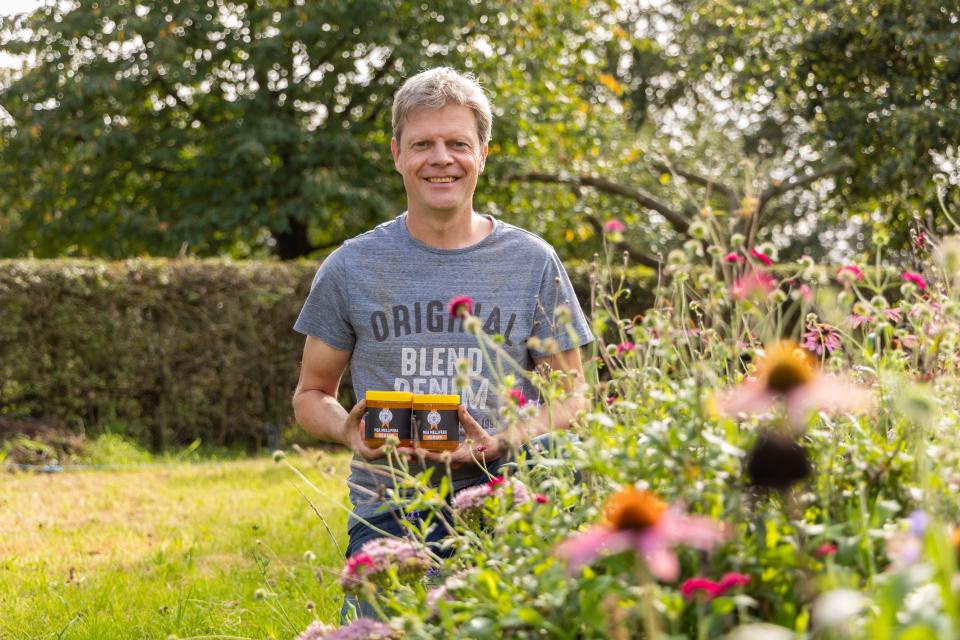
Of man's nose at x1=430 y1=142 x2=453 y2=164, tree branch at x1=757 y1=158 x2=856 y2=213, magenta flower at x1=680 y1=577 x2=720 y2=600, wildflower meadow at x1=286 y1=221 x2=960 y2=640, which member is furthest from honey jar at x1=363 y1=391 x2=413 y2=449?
tree branch at x1=757 y1=158 x2=856 y2=213

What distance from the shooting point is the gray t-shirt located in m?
2.85

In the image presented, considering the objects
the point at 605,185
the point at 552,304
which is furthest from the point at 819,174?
the point at 552,304

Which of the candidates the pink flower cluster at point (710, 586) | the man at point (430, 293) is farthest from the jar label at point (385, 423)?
the pink flower cluster at point (710, 586)

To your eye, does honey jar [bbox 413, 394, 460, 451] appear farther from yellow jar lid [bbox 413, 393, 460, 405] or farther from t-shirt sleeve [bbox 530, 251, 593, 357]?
t-shirt sleeve [bbox 530, 251, 593, 357]

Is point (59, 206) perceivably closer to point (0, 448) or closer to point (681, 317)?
point (0, 448)

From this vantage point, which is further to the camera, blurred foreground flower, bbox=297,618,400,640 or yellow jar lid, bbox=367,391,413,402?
yellow jar lid, bbox=367,391,413,402

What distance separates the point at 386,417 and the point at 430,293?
0.65m

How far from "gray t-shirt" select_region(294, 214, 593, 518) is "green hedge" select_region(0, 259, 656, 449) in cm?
511

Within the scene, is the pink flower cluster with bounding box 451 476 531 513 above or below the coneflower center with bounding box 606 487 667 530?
below

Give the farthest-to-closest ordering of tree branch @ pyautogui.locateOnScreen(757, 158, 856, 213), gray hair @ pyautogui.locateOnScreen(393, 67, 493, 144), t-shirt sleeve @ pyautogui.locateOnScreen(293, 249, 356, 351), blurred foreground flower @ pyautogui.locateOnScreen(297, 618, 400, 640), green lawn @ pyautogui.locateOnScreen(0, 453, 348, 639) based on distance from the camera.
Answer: tree branch @ pyautogui.locateOnScreen(757, 158, 856, 213)
green lawn @ pyautogui.locateOnScreen(0, 453, 348, 639)
t-shirt sleeve @ pyautogui.locateOnScreen(293, 249, 356, 351)
gray hair @ pyautogui.locateOnScreen(393, 67, 493, 144)
blurred foreground flower @ pyautogui.locateOnScreen(297, 618, 400, 640)

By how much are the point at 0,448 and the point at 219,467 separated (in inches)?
58.3

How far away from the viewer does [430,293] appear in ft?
9.56

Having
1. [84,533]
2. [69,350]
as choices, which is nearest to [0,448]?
[69,350]

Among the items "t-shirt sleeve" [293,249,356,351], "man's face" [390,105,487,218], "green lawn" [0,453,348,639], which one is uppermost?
"man's face" [390,105,487,218]
